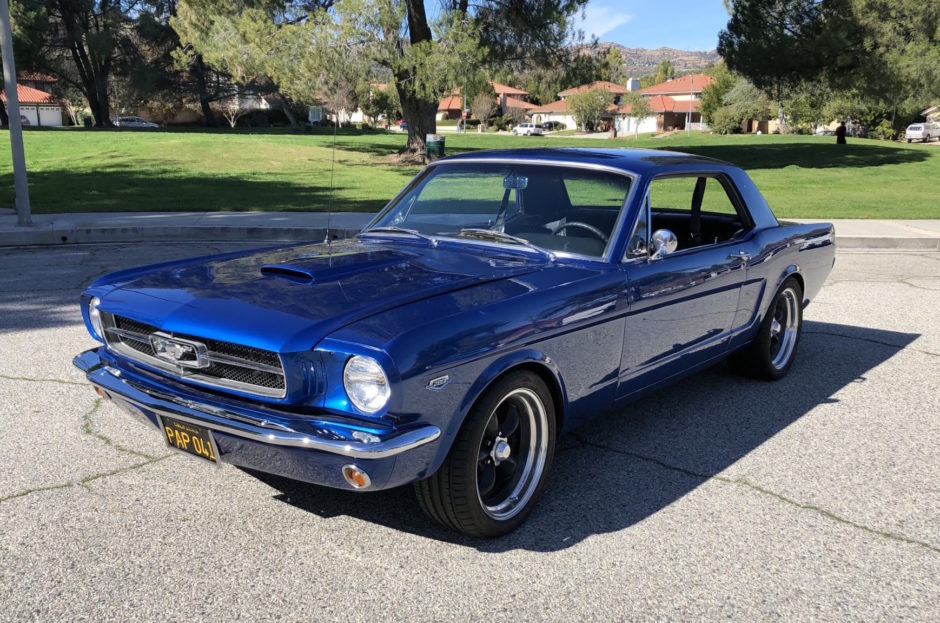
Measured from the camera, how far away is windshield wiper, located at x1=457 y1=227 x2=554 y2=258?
13.2 feet

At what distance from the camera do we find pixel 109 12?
52594 mm

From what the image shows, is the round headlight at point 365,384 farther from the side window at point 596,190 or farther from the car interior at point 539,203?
the side window at point 596,190

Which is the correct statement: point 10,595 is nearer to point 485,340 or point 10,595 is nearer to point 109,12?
point 485,340

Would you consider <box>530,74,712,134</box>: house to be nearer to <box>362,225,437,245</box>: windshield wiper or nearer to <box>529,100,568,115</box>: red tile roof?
<box>529,100,568,115</box>: red tile roof

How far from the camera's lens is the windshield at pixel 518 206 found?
4.10 meters

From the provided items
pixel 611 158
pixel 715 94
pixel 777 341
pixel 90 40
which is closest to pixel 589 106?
pixel 715 94

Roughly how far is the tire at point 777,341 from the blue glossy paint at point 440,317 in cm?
31

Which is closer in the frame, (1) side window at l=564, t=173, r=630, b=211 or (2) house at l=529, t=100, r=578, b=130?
(1) side window at l=564, t=173, r=630, b=211

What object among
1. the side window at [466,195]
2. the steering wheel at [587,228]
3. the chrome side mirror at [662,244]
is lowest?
the chrome side mirror at [662,244]

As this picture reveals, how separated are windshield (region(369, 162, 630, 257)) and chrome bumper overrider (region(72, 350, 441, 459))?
155 centimetres

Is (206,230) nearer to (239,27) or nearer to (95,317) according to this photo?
(95,317)

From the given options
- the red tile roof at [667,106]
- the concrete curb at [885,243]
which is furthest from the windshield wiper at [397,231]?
the red tile roof at [667,106]

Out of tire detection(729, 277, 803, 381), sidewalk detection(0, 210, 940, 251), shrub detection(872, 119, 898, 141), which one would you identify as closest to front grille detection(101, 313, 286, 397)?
tire detection(729, 277, 803, 381)

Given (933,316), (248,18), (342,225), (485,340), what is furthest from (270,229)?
(248,18)
